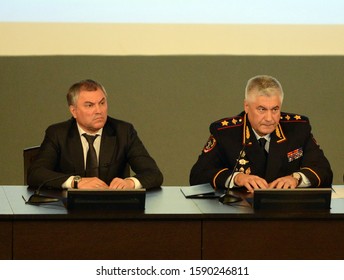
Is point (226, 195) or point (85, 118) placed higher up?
point (85, 118)

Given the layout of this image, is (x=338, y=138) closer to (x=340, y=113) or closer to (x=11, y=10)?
(x=340, y=113)

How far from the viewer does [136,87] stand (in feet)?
21.6

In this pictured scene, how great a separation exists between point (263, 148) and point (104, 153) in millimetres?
799

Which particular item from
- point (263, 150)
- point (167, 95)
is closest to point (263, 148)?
point (263, 150)

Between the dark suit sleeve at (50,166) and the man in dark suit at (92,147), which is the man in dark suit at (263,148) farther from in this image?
the dark suit sleeve at (50,166)

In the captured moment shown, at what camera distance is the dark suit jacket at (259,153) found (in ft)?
15.3

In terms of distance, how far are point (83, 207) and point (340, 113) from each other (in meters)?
3.24

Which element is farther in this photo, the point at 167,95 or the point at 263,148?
the point at 167,95

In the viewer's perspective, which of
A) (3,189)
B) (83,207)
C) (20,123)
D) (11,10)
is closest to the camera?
(83,207)

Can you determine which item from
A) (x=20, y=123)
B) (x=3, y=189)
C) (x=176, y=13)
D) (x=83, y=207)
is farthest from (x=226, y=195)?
(x=20, y=123)

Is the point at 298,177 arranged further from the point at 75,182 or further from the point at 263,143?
the point at 75,182

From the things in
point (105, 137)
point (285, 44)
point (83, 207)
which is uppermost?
point (285, 44)

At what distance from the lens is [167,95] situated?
6.60 m

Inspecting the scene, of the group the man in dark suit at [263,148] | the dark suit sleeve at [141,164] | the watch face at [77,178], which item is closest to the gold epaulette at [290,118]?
→ the man in dark suit at [263,148]
